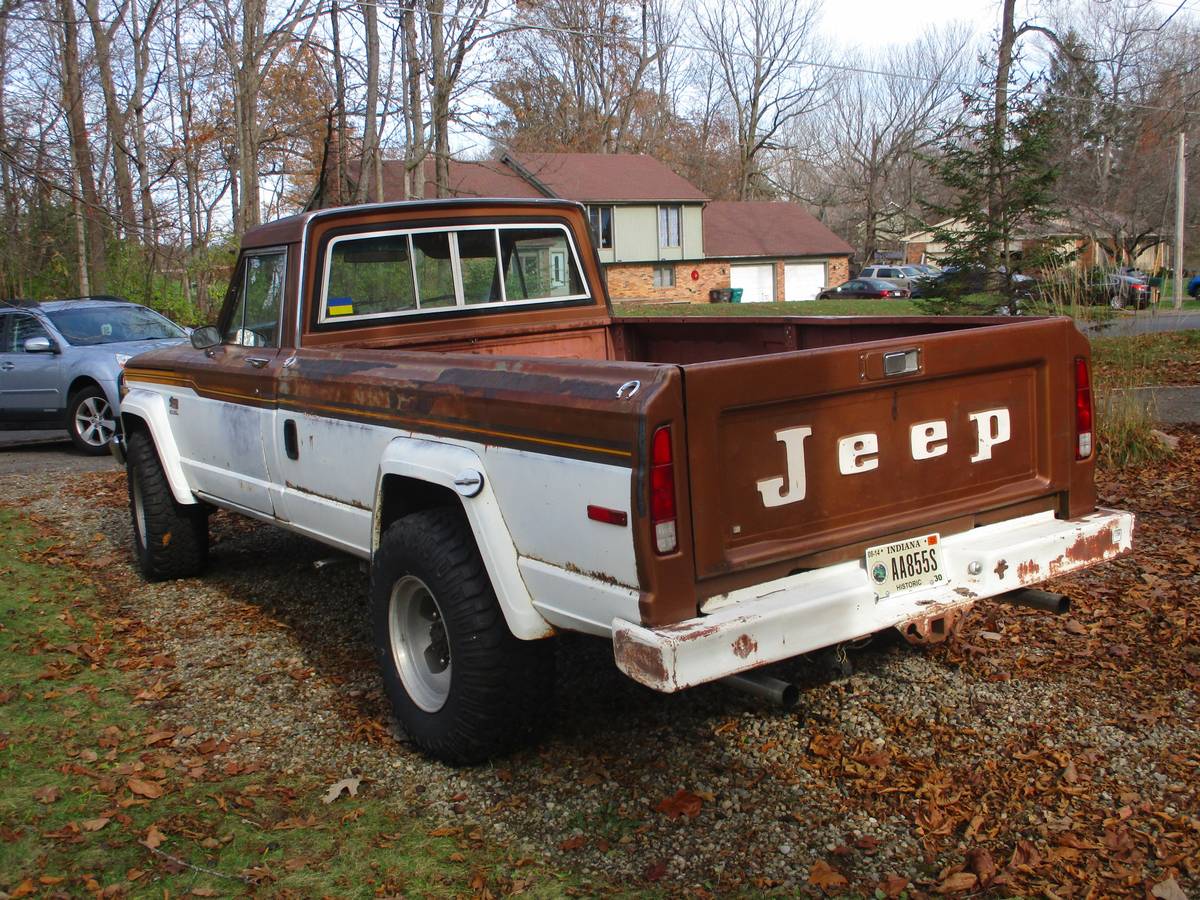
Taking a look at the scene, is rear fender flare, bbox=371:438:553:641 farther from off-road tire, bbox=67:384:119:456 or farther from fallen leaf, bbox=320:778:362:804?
off-road tire, bbox=67:384:119:456

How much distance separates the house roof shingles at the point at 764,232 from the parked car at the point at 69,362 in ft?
129

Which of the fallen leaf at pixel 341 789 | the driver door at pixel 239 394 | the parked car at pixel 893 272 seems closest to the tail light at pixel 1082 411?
the fallen leaf at pixel 341 789

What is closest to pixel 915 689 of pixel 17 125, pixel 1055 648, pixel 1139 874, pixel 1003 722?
pixel 1003 722

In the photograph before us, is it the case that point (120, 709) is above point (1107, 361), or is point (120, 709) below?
below

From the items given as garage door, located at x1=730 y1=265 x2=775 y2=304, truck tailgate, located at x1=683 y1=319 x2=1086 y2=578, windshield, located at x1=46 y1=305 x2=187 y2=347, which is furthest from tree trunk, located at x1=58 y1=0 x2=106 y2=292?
garage door, located at x1=730 y1=265 x2=775 y2=304

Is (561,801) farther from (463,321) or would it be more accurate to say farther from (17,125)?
(17,125)

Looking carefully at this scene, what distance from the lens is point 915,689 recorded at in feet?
14.4

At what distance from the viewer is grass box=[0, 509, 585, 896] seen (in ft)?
10.7

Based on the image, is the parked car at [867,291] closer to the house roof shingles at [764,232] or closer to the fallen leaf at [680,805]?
the house roof shingles at [764,232]

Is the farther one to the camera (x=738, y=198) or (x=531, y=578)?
(x=738, y=198)

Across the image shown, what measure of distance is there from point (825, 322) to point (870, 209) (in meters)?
62.7

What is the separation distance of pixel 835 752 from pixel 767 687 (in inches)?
33.8

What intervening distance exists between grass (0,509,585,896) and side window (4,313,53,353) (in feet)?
30.1

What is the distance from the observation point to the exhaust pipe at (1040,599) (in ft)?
12.8
